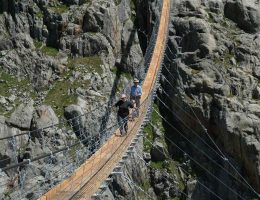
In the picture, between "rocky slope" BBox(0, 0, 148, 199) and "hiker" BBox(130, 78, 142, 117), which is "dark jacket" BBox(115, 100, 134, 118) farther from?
"rocky slope" BBox(0, 0, 148, 199)

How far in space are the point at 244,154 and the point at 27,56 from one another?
712 inches

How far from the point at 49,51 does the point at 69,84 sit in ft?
12.2

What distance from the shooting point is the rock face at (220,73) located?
128ft

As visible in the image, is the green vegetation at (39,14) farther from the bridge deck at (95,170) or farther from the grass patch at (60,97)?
the bridge deck at (95,170)

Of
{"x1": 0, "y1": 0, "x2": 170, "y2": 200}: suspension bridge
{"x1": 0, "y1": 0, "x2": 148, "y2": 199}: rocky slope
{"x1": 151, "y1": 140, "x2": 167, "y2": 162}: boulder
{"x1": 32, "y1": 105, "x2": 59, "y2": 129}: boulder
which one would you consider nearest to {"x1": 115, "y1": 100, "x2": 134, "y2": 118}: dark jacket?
{"x1": 0, "y1": 0, "x2": 170, "y2": 200}: suspension bridge

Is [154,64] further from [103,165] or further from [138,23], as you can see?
[103,165]

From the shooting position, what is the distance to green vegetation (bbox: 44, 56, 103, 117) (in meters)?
37.1

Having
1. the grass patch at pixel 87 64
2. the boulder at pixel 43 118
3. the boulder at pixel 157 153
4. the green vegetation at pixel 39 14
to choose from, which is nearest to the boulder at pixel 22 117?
the boulder at pixel 43 118

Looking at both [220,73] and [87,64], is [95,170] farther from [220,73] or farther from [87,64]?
[220,73]

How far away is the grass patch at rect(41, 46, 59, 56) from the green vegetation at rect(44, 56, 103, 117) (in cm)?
133

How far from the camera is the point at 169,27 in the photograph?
44625 mm

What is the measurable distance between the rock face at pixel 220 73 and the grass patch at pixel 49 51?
9318 millimetres

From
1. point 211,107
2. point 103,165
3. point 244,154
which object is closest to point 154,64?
point 211,107

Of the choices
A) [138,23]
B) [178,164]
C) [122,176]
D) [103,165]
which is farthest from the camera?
[138,23]
